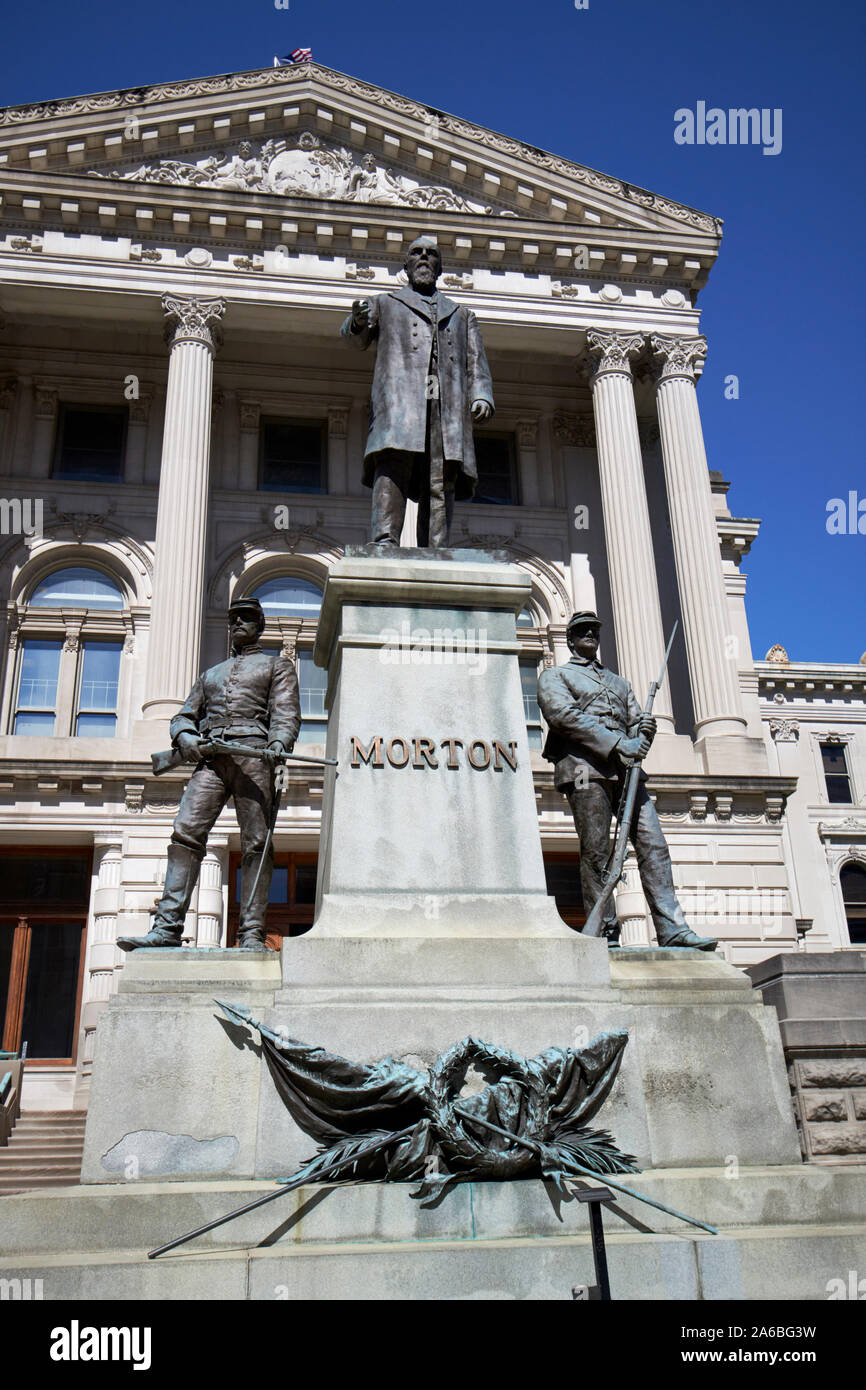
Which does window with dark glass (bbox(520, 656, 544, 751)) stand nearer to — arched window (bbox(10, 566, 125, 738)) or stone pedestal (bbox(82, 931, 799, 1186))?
arched window (bbox(10, 566, 125, 738))

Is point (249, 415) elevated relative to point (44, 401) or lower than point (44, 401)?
elevated

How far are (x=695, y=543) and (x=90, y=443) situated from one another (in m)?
15.5

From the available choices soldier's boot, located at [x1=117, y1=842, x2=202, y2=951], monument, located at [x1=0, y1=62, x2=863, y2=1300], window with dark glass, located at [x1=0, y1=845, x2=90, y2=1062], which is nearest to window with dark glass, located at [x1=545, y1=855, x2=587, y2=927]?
window with dark glass, located at [x1=0, y1=845, x2=90, y2=1062]

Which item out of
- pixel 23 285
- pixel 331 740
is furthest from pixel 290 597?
pixel 331 740

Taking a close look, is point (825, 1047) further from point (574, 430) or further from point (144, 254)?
point (574, 430)

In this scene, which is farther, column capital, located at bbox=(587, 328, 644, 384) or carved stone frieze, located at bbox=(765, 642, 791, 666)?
carved stone frieze, located at bbox=(765, 642, 791, 666)

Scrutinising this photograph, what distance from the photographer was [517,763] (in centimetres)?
724

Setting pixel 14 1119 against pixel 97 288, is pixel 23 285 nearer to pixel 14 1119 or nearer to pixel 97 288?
pixel 97 288

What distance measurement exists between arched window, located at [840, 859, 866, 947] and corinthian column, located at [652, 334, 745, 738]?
661 inches

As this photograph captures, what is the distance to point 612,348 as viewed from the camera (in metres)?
28.8

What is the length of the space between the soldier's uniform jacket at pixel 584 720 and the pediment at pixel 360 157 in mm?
24090

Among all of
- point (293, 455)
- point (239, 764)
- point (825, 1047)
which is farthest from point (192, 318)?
point (825, 1047)

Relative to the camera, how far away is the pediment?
2938cm

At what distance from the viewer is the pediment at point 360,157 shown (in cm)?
2938
